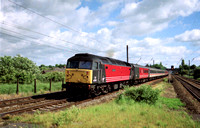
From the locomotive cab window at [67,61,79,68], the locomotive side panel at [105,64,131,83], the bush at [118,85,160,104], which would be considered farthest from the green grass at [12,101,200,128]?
the locomotive side panel at [105,64,131,83]

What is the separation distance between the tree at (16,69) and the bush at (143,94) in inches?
635

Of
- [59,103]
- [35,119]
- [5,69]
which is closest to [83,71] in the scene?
[59,103]

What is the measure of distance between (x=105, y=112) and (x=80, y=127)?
8.24ft

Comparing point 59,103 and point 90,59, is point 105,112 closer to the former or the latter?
point 59,103

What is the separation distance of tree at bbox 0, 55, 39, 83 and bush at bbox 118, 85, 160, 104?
16.1 metres

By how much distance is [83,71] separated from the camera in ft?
41.6

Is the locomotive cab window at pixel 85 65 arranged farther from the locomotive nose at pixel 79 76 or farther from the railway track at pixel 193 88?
the railway track at pixel 193 88

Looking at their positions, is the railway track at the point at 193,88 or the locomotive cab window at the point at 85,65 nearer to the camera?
the locomotive cab window at the point at 85,65

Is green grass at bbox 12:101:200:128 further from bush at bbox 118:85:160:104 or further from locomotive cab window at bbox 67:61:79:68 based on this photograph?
locomotive cab window at bbox 67:61:79:68

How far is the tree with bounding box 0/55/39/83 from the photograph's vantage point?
73.0ft

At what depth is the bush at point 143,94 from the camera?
37.3ft

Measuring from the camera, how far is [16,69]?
2606 cm

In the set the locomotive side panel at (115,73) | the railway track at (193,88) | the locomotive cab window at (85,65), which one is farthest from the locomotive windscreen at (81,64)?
the railway track at (193,88)

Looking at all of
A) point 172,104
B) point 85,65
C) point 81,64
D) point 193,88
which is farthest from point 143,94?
point 193,88
